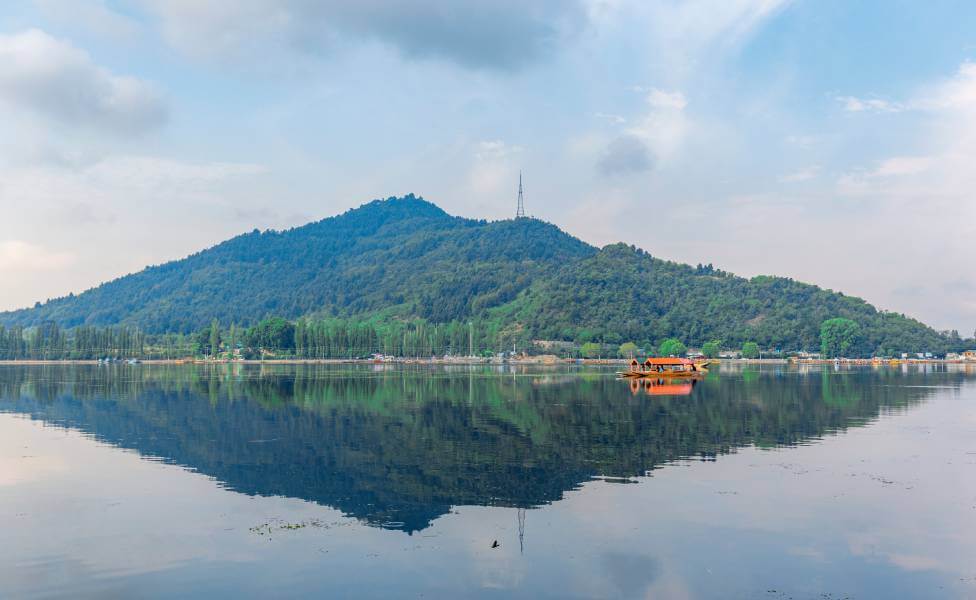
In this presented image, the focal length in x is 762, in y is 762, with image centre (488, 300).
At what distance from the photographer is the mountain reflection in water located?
33.0 meters

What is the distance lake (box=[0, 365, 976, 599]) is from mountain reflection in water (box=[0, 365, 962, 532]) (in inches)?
10.7

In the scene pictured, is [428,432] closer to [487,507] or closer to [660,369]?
[487,507]

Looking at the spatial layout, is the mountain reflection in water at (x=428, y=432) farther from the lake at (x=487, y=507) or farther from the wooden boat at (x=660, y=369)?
the wooden boat at (x=660, y=369)

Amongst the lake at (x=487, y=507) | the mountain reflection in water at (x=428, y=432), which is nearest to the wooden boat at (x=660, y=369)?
the mountain reflection in water at (x=428, y=432)


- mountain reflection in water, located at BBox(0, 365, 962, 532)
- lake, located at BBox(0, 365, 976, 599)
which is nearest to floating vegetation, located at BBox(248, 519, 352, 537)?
lake, located at BBox(0, 365, 976, 599)

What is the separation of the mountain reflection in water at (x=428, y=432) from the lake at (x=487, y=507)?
272 mm

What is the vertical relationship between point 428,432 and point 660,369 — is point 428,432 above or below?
below

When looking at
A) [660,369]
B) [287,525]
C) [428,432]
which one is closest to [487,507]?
[287,525]

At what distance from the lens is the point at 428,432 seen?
50.1 metres

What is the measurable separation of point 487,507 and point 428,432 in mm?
21326

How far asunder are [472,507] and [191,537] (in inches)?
395

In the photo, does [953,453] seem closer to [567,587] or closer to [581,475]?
[581,475]

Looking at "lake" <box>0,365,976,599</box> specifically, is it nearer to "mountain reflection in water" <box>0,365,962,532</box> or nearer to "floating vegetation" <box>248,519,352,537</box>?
"floating vegetation" <box>248,519,352,537</box>

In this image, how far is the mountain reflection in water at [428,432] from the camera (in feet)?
Result: 108
